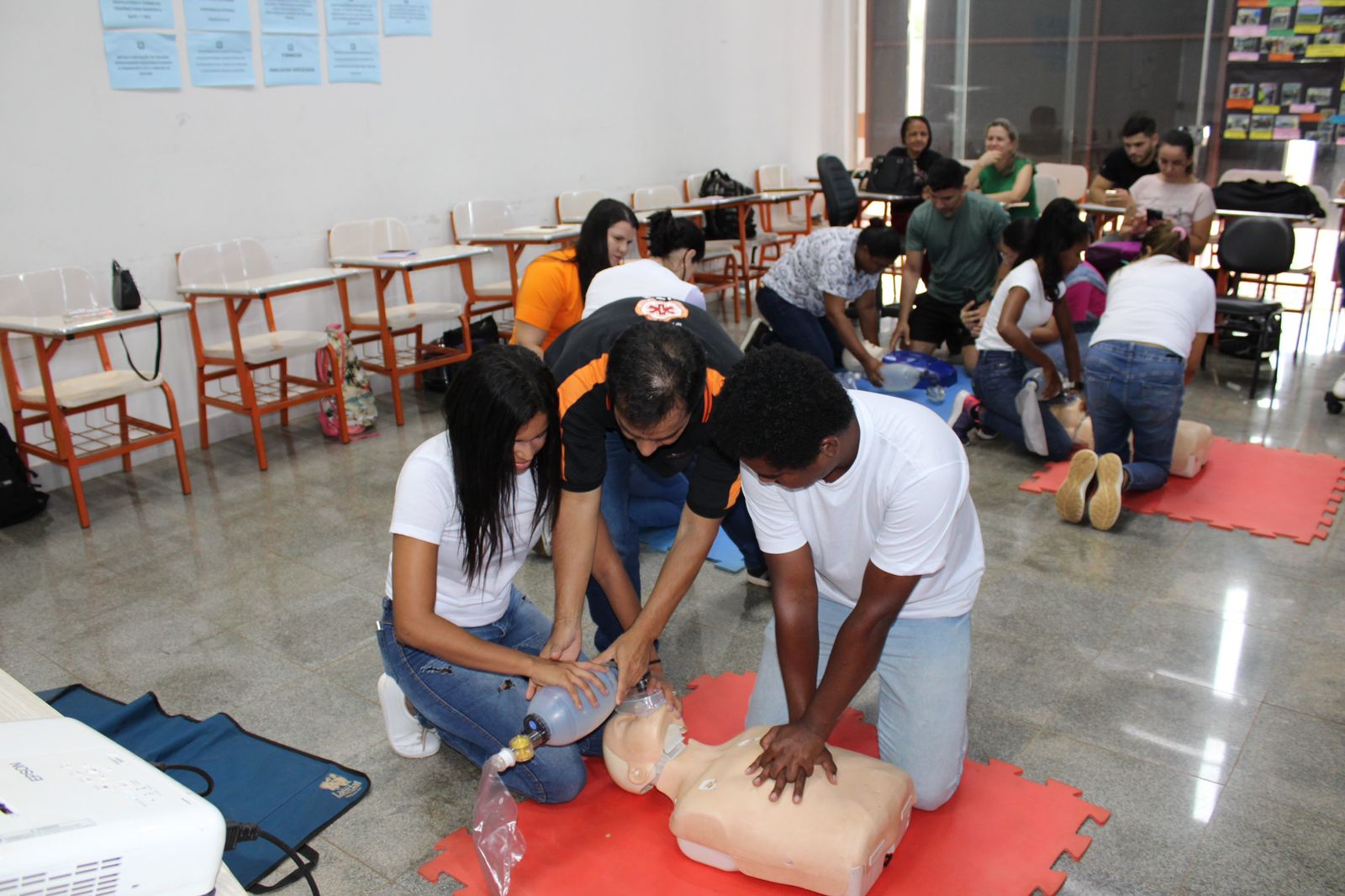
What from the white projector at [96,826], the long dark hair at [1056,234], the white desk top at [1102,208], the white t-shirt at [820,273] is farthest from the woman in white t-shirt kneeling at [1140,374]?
the white projector at [96,826]

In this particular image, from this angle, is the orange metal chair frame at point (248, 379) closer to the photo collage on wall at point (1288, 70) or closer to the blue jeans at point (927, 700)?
the blue jeans at point (927, 700)

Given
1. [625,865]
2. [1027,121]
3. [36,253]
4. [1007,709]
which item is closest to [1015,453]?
[1007,709]

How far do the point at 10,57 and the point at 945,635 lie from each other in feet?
13.6

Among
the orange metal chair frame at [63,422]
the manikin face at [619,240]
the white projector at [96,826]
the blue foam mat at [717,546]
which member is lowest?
the blue foam mat at [717,546]

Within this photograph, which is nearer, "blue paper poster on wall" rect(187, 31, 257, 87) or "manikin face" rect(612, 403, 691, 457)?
"manikin face" rect(612, 403, 691, 457)

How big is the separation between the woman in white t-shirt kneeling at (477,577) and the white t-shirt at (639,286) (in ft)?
2.26

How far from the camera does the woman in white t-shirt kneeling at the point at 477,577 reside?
1896mm

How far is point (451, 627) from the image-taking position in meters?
2.04

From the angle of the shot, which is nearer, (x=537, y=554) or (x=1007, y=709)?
(x=1007, y=709)

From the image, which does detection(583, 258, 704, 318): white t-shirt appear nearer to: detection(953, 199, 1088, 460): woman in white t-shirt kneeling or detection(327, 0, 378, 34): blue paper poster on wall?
detection(953, 199, 1088, 460): woman in white t-shirt kneeling

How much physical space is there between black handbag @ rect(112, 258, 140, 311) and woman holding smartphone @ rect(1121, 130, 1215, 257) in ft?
15.7

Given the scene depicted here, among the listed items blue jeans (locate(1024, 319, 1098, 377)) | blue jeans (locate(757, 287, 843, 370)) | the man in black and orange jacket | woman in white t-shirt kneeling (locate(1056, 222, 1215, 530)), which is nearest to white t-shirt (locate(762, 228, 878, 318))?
blue jeans (locate(757, 287, 843, 370))

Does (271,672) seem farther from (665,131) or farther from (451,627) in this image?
(665,131)

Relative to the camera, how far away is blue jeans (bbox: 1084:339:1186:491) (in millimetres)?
3516
